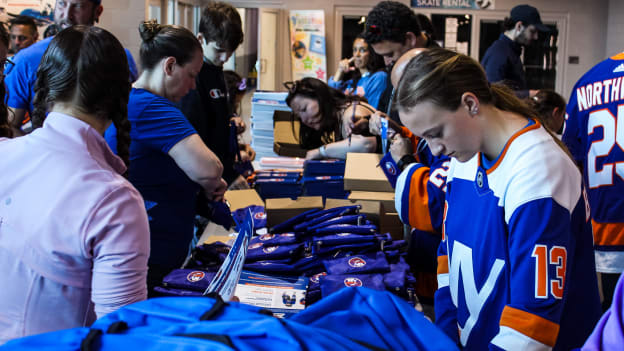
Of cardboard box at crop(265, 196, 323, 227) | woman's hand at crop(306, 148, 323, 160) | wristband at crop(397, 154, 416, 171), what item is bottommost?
cardboard box at crop(265, 196, 323, 227)

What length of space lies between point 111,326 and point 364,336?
1.19 feet

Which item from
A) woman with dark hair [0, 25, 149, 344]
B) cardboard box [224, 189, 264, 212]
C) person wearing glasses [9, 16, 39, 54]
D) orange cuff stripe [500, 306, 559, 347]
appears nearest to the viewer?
woman with dark hair [0, 25, 149, 344]

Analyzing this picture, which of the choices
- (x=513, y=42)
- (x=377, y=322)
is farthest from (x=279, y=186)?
(x=377, y=322)

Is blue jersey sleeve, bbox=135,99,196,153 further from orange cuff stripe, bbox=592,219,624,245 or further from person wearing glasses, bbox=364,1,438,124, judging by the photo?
orange cuff stripe, bbox=592,219,624,245

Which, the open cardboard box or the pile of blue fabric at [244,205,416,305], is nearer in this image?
the pile of blue fabric at [244,205,416,305]

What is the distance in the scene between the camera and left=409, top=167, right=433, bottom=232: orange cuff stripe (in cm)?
194

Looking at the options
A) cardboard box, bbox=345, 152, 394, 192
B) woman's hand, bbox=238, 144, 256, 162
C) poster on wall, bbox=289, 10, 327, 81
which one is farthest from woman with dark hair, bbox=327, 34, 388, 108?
poster on wall, bbox=289, 10, 327, 81

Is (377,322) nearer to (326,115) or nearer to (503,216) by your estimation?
(503,216)

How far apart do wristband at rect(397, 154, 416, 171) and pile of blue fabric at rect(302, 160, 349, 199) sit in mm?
1119

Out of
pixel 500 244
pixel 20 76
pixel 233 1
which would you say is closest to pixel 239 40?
pixel 20 76

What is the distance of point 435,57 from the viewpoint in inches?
55.2

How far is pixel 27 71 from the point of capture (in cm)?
244

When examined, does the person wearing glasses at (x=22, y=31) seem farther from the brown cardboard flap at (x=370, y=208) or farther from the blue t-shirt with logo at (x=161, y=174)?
the brown cardboard flap at (x=370, y=208)

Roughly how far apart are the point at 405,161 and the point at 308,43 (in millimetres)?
8405
